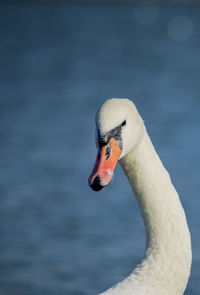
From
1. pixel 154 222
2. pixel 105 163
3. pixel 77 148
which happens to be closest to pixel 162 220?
pixel 154 222

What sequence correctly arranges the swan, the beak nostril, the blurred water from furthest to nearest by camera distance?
1. the blurred water
2. the swan
3. the beak nostril

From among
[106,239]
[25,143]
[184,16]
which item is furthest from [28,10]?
[106,239]

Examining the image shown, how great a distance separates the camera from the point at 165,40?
19.5 m

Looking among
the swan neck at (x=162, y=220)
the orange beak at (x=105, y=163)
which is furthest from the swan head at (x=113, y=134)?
the swan neck at (x=162, y=220)

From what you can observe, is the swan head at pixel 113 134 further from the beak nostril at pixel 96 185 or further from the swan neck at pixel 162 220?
the swan neck at pixel 162 220

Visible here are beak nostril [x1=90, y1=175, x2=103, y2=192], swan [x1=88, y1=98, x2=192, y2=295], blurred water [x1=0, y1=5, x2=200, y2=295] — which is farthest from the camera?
blurred water [x1=0, y1=5, x2=200, y2=295]

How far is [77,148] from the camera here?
845 cm

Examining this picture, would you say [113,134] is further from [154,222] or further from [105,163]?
[154,222]

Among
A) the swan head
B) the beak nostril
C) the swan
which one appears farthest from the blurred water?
the beak nostril

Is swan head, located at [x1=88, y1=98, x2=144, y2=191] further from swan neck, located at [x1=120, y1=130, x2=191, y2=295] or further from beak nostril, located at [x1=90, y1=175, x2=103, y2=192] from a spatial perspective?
swan neck, located at [x1=120, y1=130, x2=191, y2=295]

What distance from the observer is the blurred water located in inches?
211

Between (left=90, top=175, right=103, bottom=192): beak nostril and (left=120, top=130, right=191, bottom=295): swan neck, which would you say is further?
(left=120, top=130, right=191, bottom=295): swan neck

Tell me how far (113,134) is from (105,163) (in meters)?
0.11

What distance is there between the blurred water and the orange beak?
1.82 meters
